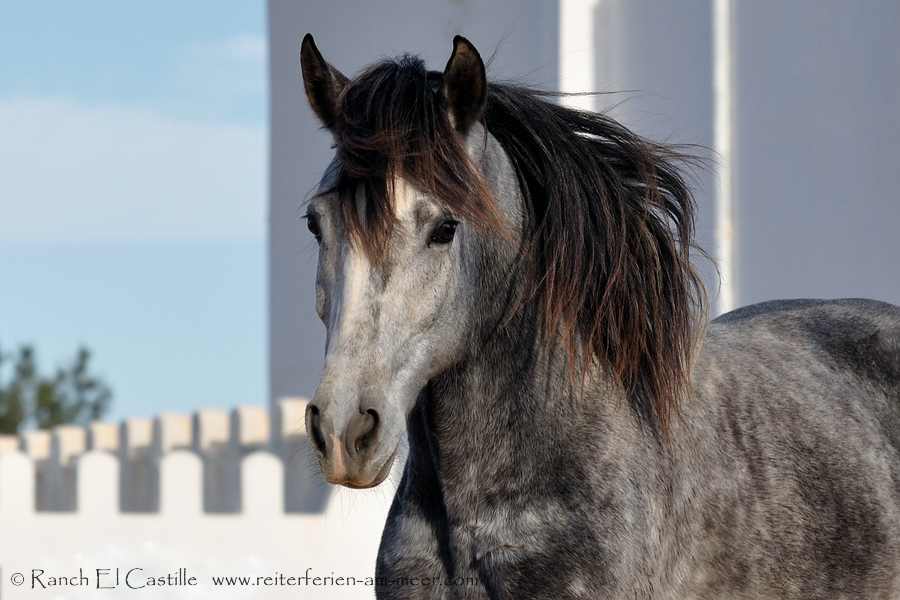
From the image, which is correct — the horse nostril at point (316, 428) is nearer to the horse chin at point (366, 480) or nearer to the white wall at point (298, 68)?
the horse chin at point (366, 480)

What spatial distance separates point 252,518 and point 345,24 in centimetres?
402

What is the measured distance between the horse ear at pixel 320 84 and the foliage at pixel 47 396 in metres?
17.4

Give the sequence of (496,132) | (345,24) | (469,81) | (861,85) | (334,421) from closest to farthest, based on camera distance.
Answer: (334,421)
(469,81)
(496,132)
(861,85)
(345,24)

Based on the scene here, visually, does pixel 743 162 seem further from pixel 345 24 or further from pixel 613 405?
pixel 345 24

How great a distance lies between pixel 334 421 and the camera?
1994 millimetres

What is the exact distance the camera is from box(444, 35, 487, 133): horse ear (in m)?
2.33

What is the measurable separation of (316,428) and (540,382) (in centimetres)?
62

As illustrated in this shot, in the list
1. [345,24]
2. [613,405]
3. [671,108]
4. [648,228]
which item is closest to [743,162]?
[671,108]

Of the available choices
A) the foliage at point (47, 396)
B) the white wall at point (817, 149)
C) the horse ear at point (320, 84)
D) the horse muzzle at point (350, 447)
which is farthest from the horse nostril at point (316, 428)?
the foliage at point (47, 396)

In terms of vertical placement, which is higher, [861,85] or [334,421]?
[861,85]

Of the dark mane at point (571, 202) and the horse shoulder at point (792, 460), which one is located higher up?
the dark mane at point (571, 202)

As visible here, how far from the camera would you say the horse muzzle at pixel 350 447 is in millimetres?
1994

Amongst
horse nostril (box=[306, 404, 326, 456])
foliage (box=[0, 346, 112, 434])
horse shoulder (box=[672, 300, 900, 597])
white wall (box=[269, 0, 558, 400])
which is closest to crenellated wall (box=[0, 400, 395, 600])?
white wall (box=[269, 0, 558, 400])

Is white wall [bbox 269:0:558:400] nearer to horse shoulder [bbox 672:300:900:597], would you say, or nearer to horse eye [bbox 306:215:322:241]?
horse shoulder [bbox 672:300:900:597]
